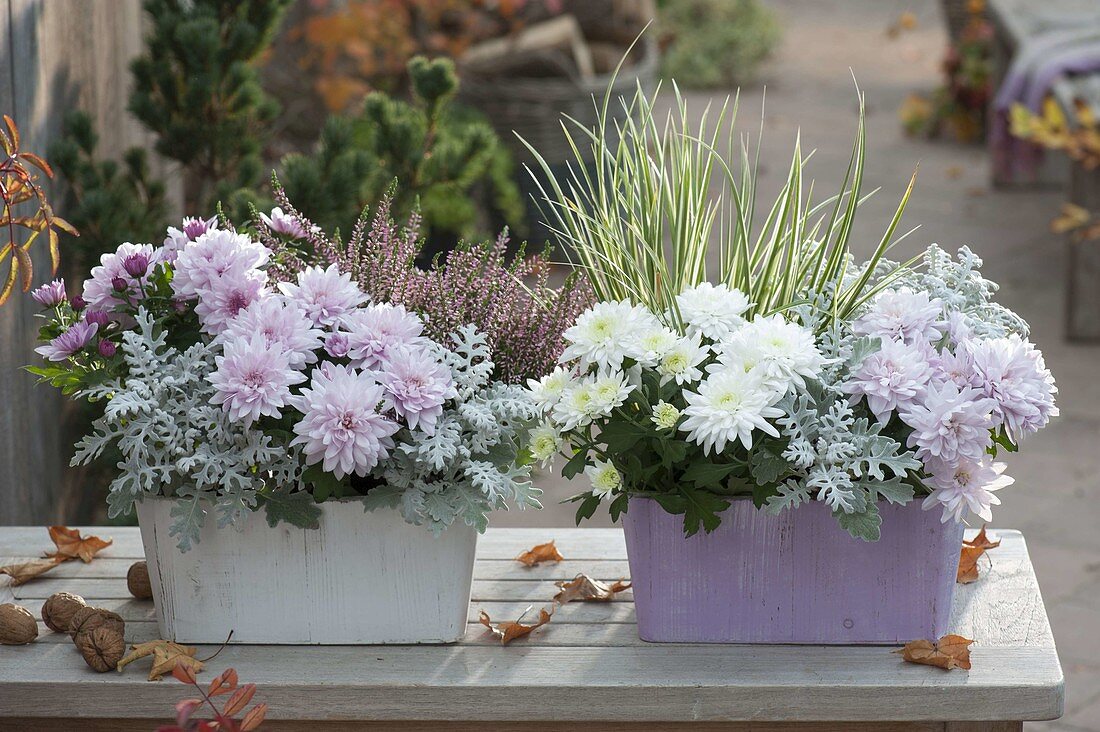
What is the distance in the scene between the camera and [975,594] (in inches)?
60.4

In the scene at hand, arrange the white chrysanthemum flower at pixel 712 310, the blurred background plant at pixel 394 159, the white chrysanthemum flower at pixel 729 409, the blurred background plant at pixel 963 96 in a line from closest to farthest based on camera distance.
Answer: the white chrysanthemum flower at pixel 729 409, the white chrysanthemum flower at pixel 712 310, the blurred background plant at pixel 394 159, the blurred background plant at pixel 963 96

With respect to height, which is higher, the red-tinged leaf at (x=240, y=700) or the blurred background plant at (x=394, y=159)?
the blurred background plant at (x=394, y=159)

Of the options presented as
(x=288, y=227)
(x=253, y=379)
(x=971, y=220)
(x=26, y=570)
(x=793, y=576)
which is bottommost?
(x=971, y=220)

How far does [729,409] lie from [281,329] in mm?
449

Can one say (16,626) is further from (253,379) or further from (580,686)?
(580,686)

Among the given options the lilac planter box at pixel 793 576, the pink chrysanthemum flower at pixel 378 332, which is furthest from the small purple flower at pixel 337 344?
the lilac planter box at pixel 793 576

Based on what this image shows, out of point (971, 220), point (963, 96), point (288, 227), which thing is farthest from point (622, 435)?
point (963, 96)

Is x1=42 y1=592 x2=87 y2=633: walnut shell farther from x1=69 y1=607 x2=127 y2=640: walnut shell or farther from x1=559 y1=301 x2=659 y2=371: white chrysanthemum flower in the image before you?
x1=559 y1=301 x2=659 y2=371: white chrysanthemum flower

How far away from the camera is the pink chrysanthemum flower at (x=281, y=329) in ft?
4.34

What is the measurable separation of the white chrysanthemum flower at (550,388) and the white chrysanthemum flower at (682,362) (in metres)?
0.10

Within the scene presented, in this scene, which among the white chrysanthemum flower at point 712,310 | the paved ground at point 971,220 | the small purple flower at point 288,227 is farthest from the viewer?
the paved ground at point 971,220

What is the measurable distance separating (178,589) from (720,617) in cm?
57

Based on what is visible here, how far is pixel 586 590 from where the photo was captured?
61.1 inches

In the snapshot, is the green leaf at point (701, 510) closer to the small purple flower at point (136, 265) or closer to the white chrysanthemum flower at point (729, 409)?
the white chrysanthemum flower at point (729, 409)
